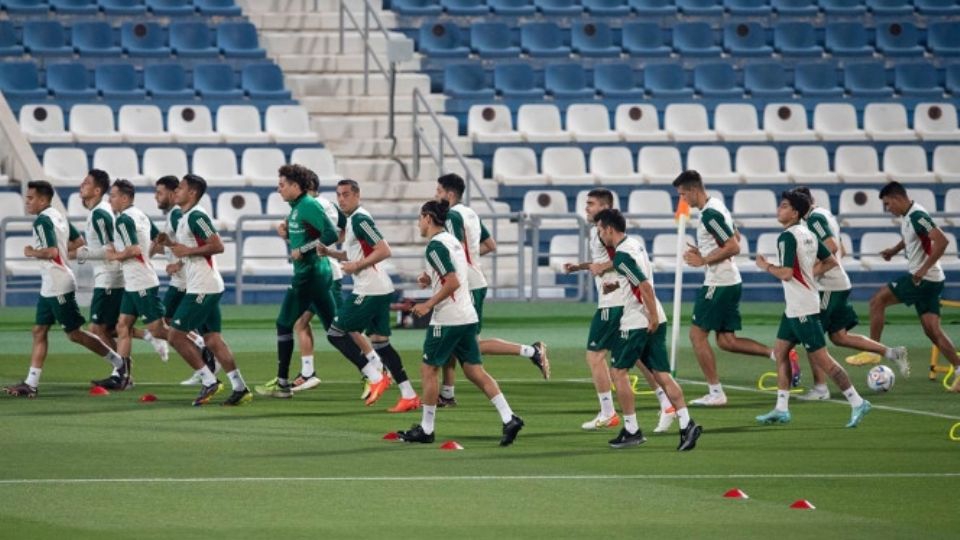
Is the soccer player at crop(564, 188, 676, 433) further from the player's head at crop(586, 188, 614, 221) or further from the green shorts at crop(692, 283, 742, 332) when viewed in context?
the green shorts at crop(692, 283, 742, 332)

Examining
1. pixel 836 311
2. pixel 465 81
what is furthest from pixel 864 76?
pixel 836 311

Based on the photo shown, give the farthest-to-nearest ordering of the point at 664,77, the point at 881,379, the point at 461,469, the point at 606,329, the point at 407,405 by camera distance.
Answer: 1. the point at 664,77
2. the point at 881,379
3. the point at 407,405
4. the point at 606,329
5. the point at 461,469

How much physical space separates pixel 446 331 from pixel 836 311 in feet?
17.8

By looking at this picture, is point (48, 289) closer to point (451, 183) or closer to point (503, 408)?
point (451, 183)

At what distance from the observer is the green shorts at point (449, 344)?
15.5 metres

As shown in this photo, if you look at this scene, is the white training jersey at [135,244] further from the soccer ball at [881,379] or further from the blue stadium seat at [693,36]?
the blue stadium seat at [693,36]

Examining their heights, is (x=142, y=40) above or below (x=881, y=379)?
above

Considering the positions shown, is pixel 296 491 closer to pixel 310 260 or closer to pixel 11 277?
pixel 310 260

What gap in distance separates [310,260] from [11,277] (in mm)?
A: 12988

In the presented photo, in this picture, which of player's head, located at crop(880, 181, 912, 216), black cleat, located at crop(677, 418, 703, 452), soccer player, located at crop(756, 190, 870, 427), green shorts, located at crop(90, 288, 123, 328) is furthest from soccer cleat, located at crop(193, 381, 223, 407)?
player's head, located at crop(880, 181, 912, 216)

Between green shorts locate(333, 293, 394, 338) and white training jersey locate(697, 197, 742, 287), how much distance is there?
317 cm

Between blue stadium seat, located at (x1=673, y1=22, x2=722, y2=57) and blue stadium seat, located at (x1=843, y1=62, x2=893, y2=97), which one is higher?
blue stadium seat, located at (x1=673, y1=22, x2=722, y2=57)

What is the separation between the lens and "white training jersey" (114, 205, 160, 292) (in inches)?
771

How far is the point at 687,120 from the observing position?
3506cm
